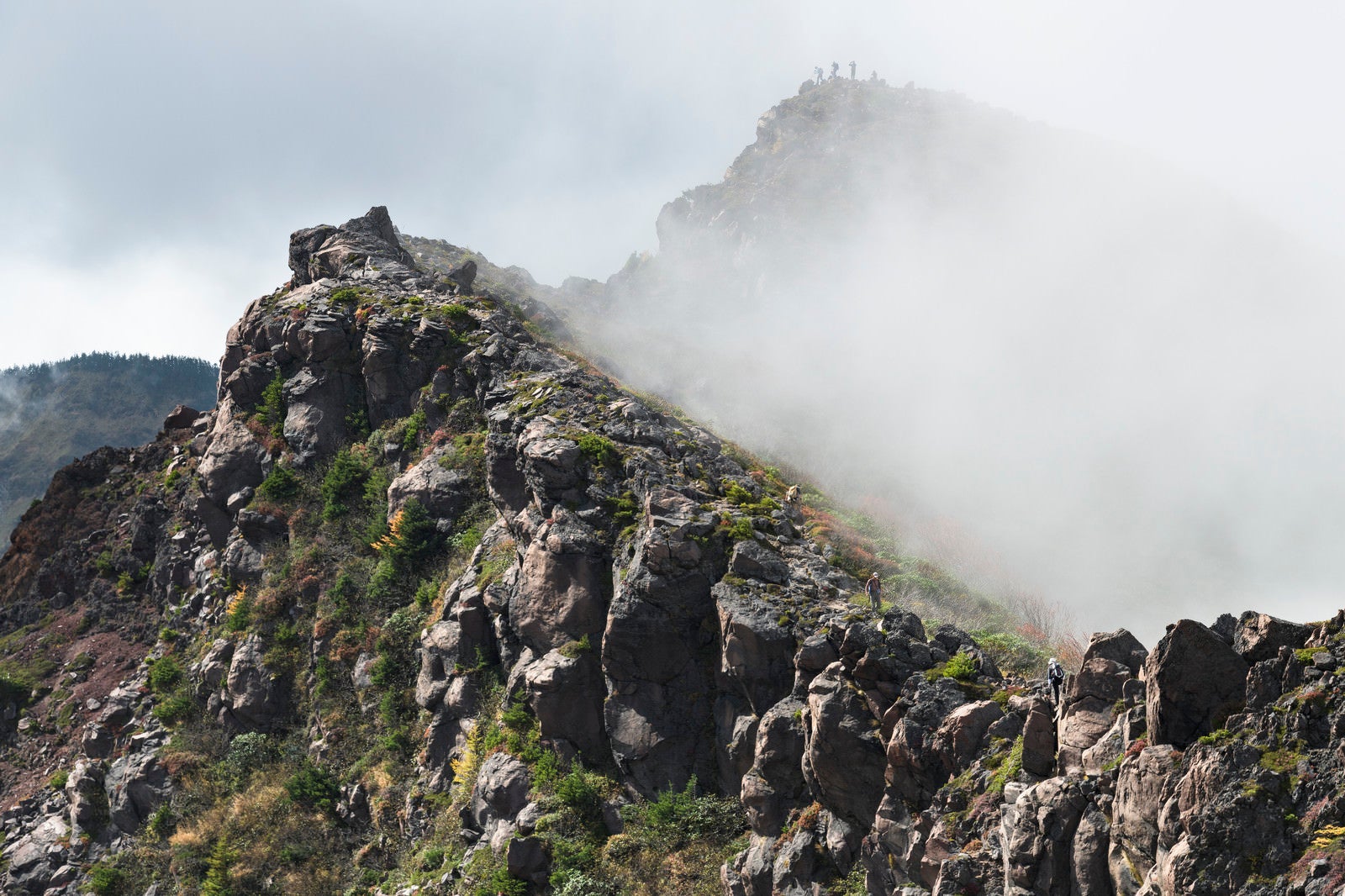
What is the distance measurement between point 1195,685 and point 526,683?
1814 centimetres

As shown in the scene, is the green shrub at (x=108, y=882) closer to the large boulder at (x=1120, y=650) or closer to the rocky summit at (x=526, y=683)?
the rocky summit at (x=526, y=683)

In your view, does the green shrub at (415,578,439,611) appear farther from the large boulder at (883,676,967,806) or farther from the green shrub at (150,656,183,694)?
the large boulder at (883,676,967,806)

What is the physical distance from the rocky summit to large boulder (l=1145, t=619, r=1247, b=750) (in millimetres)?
47

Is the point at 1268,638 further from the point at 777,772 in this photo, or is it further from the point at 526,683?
the point at 526,683

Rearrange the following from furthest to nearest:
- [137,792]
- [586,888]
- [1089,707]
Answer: [137,792] → [586,888] → [1089,707]

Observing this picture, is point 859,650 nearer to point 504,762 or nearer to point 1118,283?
point 504,762

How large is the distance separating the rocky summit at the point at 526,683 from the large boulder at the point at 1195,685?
0.05 metres

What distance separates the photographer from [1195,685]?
37.8 feet

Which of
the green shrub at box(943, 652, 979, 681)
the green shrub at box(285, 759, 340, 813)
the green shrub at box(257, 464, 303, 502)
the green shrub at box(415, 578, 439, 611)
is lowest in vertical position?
the green shrub at box(285, 759, 340, 813)

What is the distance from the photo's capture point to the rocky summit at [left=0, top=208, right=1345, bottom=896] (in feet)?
38.8

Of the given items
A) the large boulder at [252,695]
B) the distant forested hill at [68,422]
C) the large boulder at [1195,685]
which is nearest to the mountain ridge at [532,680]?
the large boulder at [1195,685]

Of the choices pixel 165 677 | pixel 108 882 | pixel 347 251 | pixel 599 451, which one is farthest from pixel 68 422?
pixel 599 451

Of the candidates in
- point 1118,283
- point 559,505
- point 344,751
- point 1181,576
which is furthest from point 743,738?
point 1118,283

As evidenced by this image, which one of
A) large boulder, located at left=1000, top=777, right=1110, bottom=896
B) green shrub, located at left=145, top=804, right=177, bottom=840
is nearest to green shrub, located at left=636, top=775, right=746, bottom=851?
large boulder, located at left=1000, top=777, right=1110, bottom=896
